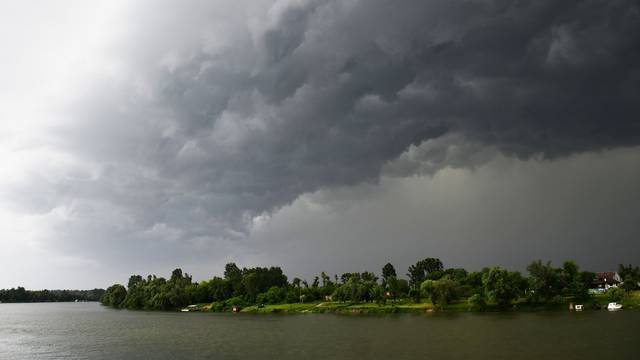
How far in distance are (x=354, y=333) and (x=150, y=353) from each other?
4057 cm

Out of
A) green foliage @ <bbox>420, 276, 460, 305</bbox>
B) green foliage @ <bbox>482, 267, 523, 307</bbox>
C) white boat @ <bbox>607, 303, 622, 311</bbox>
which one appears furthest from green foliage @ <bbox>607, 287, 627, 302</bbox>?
green foliage @ <bbox>420, 276, 460, 305</bbox>

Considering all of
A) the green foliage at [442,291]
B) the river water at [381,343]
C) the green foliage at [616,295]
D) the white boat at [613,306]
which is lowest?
the river water at [381,343]

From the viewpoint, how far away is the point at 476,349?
69125 mm

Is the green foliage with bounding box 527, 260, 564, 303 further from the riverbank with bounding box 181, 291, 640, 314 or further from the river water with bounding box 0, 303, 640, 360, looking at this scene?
the river water with bounding box 0, 303, 640, 360

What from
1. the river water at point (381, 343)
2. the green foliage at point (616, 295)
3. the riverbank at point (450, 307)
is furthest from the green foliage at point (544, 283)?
the river water at point (381, 343)

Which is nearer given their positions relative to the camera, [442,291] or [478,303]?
[478,303]

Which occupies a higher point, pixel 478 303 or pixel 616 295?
pixel 616 295

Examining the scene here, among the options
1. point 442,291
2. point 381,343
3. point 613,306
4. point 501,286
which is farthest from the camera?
point 442,291

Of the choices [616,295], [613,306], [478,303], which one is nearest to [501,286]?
[478,303]

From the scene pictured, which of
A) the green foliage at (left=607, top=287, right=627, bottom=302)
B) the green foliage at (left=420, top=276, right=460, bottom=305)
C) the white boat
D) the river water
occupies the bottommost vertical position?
the river water

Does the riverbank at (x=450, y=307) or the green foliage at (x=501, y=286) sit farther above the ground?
the green foliage at (x=501, y=286)

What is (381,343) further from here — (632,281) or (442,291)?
(632,281)

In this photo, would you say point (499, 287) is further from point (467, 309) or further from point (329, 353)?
point (329, 353)

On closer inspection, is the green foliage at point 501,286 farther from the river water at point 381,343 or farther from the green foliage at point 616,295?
the river water at point 381,343
